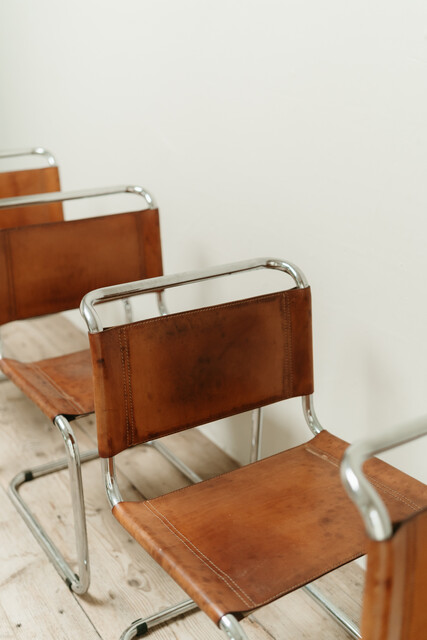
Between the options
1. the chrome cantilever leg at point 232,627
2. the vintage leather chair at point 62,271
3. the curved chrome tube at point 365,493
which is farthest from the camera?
the vintage leather chair at point 62,271

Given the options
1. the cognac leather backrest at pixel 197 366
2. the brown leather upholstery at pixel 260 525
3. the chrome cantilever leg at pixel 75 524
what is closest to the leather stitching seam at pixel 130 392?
the cognac leather backrest at pixel 197 366

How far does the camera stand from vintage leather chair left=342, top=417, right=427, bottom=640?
72 cm

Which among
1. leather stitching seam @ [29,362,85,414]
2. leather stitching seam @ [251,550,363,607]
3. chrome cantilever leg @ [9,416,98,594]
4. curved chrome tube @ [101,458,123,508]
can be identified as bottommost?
chrome cantilever leg @ [9,416,98,594]

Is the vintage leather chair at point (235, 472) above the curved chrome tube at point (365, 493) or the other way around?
the other way around

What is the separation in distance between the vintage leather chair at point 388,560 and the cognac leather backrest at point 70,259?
125 cm

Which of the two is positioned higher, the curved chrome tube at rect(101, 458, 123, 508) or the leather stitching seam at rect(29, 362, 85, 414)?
the curved chrome tube at rect(101, 458, 123, 508)

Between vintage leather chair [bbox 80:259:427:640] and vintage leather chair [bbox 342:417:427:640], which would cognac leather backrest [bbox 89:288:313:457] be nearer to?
vintage leather chair [bbox 80:259:427:640]

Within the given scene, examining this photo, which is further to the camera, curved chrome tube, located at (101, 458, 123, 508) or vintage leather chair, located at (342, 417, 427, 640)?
curved chrome tube, located at (101, 458, 123, 508)

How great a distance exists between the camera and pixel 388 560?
720mm

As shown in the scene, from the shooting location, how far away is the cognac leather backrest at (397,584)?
723 millimetres

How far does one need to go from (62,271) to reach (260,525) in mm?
920

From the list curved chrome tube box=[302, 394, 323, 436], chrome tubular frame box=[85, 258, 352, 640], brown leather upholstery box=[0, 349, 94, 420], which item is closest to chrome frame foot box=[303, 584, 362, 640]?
chrome tubular frame box=[85, 258, 352, 640]

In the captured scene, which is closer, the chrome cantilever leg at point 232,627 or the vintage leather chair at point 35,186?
the chrome cantilever leg at point 232,627

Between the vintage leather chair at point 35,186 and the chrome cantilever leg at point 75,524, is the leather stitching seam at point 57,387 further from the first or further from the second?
the vintage leather chair at point 35,186
